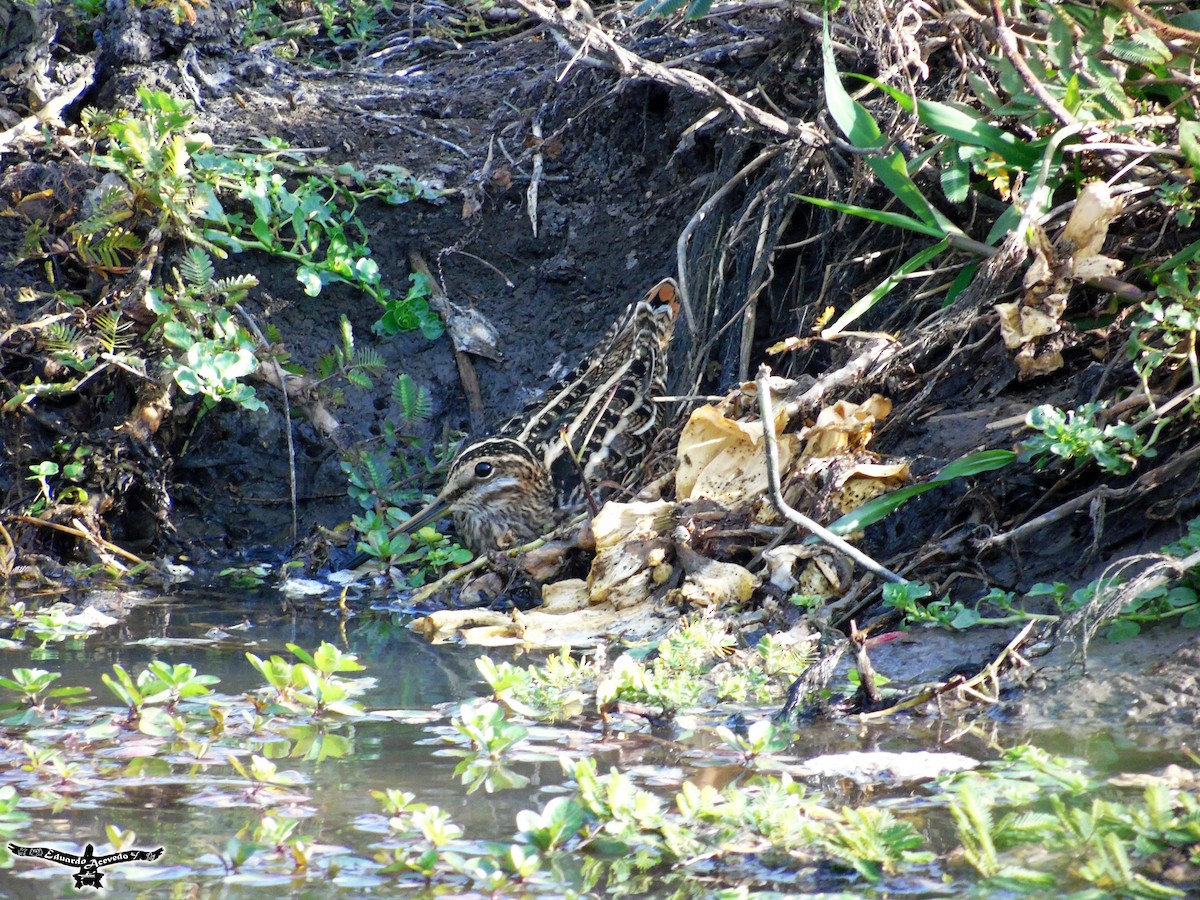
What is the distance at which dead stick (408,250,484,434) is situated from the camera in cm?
583

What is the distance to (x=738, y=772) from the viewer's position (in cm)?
270

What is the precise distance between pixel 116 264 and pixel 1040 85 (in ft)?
12.1

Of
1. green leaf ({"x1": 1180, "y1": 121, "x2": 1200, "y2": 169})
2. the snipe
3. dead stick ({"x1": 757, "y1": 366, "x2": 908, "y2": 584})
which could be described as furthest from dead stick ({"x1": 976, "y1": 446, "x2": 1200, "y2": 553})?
the snipe

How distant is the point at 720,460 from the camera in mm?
4352

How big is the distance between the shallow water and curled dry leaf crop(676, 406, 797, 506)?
1.09 m

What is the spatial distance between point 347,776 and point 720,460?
198 centimetres

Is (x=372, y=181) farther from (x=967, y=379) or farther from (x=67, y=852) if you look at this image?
(x=67, y=852)

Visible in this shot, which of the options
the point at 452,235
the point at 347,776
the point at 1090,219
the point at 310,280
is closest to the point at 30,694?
the point at 347,776

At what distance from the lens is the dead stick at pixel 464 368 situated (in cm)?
583

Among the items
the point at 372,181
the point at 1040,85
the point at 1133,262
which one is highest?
the point at 1040,85

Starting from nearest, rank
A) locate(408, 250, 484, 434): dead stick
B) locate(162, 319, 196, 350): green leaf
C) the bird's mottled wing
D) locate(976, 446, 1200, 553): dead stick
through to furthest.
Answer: locate(976, 446, 1200, 553): dead stick → locate(162, 319, 196, 350): green leaf → the bird's mottled wing → locate(408, 250, 484, 434): dead stick

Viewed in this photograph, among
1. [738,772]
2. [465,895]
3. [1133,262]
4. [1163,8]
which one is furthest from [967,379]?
[465,895]

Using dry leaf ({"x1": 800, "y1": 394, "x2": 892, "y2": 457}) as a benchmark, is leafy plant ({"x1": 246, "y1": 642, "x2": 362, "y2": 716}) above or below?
below

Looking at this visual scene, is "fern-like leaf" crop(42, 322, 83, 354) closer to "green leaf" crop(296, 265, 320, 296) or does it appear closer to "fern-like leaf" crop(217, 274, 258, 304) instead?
"fern-like leaf" crop(217, 274, 258, 304)
